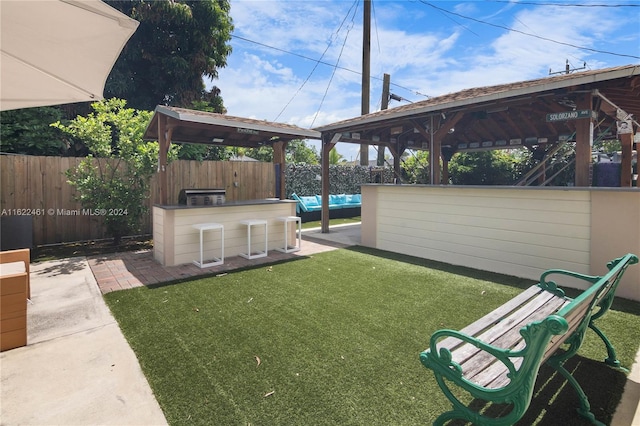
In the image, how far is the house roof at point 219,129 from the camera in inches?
199

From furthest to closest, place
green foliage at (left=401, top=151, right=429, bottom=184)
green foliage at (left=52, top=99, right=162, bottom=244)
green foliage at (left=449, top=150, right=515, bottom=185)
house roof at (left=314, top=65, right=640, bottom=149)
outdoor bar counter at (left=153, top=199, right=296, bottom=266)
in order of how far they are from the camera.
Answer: green foliage at (left=401, top=151, right=429, bottom=184), green foliage at (left=449, top=150, right=515, bottom=185), green foliage at (left=52, top=99, right=162, bottom=244), outdoor bar counter at (left=153, top=199, right=296, bottom=266), house roof at (left=314, top=65, right=640, bottom=149)

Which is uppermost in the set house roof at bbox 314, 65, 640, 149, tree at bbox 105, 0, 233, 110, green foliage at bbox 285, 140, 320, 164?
tree at bbox 105, 0, 233, 110

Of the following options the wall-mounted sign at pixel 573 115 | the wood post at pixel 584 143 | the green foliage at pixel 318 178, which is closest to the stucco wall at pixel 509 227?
the wood post at pixel 584 143

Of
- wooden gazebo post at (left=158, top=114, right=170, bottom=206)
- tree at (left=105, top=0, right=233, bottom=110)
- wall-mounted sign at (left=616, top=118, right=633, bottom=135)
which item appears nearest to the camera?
wooden gazebo post at (left=158, top=114, right=170, bottom=206)

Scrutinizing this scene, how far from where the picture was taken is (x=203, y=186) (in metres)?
8.08

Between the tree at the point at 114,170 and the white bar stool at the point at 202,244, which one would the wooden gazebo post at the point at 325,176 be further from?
the tree at the point at 114,170

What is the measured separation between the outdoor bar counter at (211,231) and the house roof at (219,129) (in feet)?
4.52

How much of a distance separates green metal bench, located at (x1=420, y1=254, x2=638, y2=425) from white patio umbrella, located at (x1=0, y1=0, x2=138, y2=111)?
2.68m

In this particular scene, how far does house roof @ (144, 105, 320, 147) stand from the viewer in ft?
16.6

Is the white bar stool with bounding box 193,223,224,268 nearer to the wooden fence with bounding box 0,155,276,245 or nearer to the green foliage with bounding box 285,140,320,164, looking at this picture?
the wooden fence with bounding box 0,155,276,245

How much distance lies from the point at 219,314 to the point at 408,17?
14.3 metres

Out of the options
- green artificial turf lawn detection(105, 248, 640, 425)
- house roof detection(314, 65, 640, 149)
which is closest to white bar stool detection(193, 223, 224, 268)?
green artificial turf lawn detection(105, 248, 640, 425)

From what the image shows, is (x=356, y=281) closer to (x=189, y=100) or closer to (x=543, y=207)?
(x=543, y=207)

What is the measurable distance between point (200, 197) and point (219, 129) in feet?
4.88
